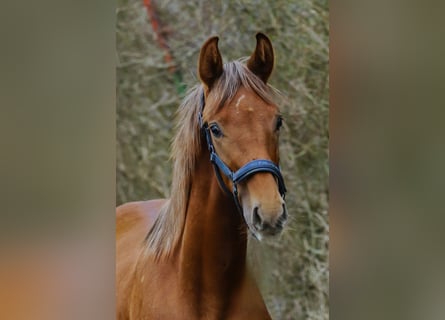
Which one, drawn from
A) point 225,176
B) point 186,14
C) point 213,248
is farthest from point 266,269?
point 186,14

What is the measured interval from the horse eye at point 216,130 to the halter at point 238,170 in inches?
0.5

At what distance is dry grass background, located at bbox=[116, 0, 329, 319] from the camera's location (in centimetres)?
113

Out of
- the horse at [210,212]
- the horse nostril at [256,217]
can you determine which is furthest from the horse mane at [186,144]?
the horse nostril at [256,217]

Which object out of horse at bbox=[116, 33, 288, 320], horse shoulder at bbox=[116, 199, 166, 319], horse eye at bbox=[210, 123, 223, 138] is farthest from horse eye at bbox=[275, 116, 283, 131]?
horse shoulder at bbox=[116, 199, 166, 319]

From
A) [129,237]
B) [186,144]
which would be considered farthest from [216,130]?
[129,237]

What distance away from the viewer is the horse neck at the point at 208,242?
110 centimetres

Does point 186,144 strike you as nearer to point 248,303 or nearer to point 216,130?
point 216,130

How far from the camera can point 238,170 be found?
1026mm

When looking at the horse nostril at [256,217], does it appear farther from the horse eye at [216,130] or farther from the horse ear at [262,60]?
the horse ear at [262,60]

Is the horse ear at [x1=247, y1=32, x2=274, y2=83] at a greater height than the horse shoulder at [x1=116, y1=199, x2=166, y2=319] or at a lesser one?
greater

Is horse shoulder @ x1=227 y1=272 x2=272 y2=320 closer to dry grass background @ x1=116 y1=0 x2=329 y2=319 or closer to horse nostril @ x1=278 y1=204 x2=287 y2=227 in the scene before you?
dry grass background @ x1=116 y1=0 x2=329 y2=319

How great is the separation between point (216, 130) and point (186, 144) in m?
0.09
